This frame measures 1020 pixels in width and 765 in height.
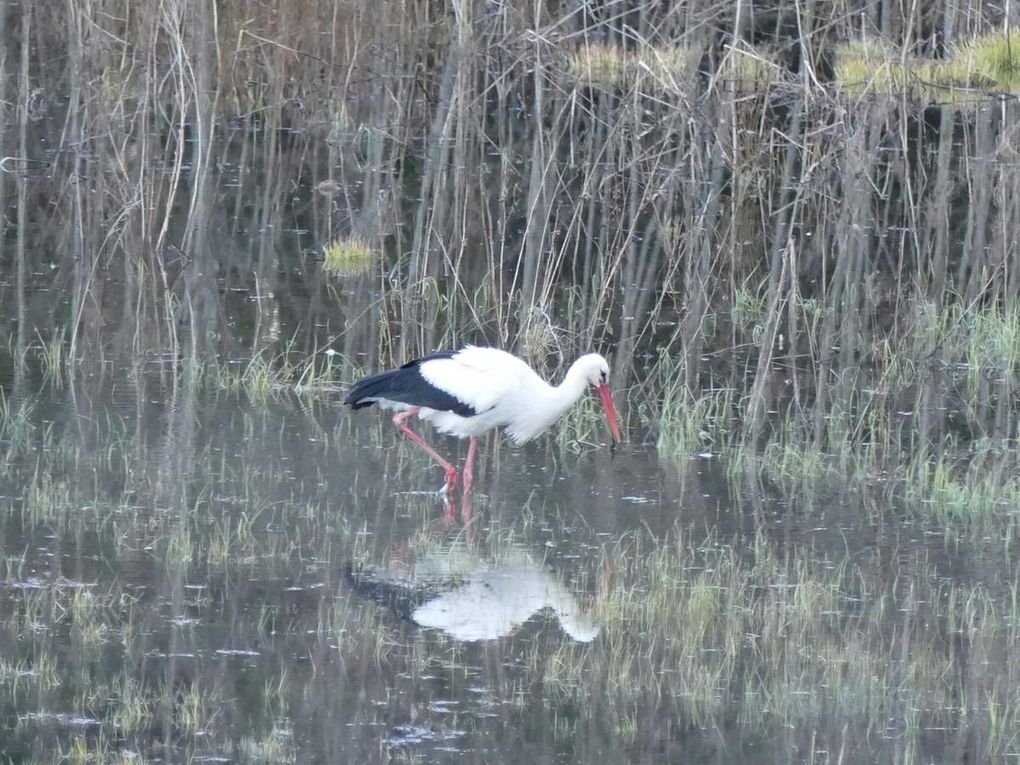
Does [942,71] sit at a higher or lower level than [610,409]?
higher

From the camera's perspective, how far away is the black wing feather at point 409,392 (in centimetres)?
800

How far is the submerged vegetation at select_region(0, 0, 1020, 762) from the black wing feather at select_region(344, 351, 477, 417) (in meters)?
0.30

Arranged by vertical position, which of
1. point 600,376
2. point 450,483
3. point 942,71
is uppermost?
point 942,71

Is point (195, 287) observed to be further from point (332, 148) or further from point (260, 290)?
point (332, 148)

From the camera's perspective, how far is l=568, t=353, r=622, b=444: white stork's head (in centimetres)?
832

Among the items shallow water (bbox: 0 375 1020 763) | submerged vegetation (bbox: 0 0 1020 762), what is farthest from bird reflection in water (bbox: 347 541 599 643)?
submerged vegetation (bbox: 0 0 1020 762)

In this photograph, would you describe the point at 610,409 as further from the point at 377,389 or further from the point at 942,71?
the point at 942,71

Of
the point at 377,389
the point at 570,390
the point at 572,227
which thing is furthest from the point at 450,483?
the point at 572,227

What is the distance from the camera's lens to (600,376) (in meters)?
8.38

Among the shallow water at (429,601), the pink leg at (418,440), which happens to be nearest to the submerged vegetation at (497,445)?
the shallow water at (429,601)

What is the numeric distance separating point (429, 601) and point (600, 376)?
261cm

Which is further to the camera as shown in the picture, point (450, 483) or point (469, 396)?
point (469, 396)

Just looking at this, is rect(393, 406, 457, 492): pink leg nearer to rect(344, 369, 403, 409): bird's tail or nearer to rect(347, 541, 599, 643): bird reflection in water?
rect(344, 369, 403, 409): bird's tail

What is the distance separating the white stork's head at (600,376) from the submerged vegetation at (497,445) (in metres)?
0.23
